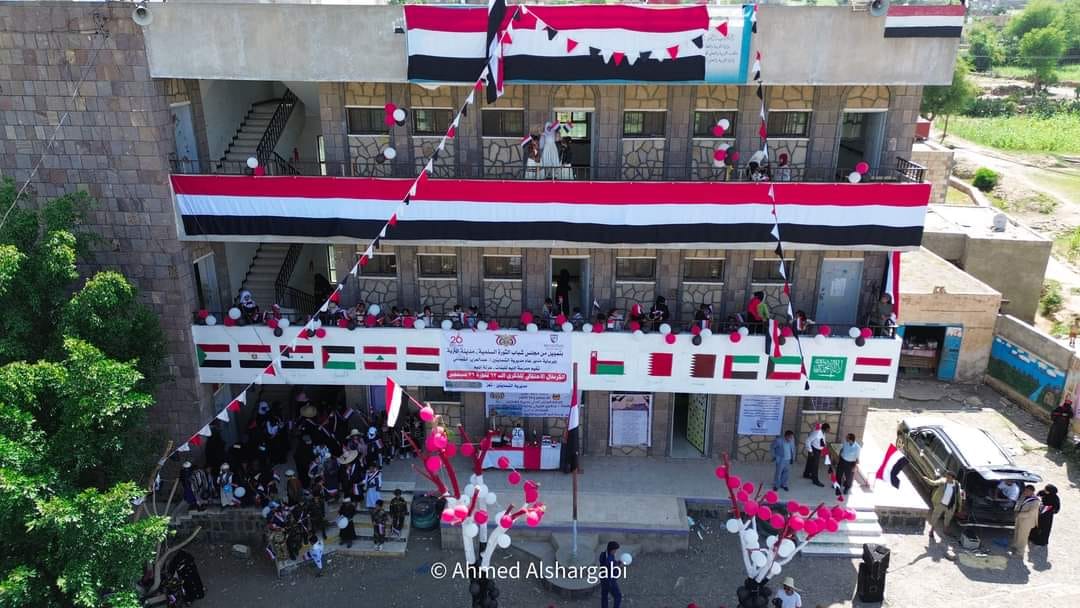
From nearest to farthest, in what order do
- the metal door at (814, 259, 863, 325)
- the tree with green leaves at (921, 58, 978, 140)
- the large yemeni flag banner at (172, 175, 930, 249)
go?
the large yemeni flag banner at (172, 175, 930, 249), the metal door at (814, 259, 863, 325), the tree with green leaves at (921, 58, 978, 140)

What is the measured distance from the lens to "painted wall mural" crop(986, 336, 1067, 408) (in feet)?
72.3

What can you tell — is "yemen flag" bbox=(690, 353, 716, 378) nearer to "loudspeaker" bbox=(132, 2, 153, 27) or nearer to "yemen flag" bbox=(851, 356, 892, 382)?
"yemen flag" bbox=(851, 356, 892, 382)

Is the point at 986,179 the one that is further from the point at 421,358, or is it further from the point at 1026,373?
the point at 421,358

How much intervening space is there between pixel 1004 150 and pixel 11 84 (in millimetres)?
64876

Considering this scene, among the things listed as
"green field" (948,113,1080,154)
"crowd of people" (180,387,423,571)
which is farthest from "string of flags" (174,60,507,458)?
"green field" (948,113,1080,154)

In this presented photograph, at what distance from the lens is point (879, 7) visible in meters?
14.7

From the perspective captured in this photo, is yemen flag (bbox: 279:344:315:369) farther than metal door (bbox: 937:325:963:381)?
No

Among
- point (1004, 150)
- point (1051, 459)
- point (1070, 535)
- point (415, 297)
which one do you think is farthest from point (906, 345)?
point (1004, 150)

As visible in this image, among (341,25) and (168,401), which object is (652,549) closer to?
(168,401)

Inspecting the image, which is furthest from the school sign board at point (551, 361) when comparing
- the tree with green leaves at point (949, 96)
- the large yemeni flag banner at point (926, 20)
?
the tree with green leaves at point (949, 96)

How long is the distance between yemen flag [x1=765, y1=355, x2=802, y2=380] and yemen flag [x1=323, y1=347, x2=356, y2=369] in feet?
32.3

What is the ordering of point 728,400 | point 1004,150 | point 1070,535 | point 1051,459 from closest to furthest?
point 1070,535 < point 728,400 < point 1051,459 < point 1004,150

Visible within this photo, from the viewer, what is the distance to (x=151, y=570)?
15.0 metres

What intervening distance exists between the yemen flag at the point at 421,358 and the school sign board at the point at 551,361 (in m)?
0.02
